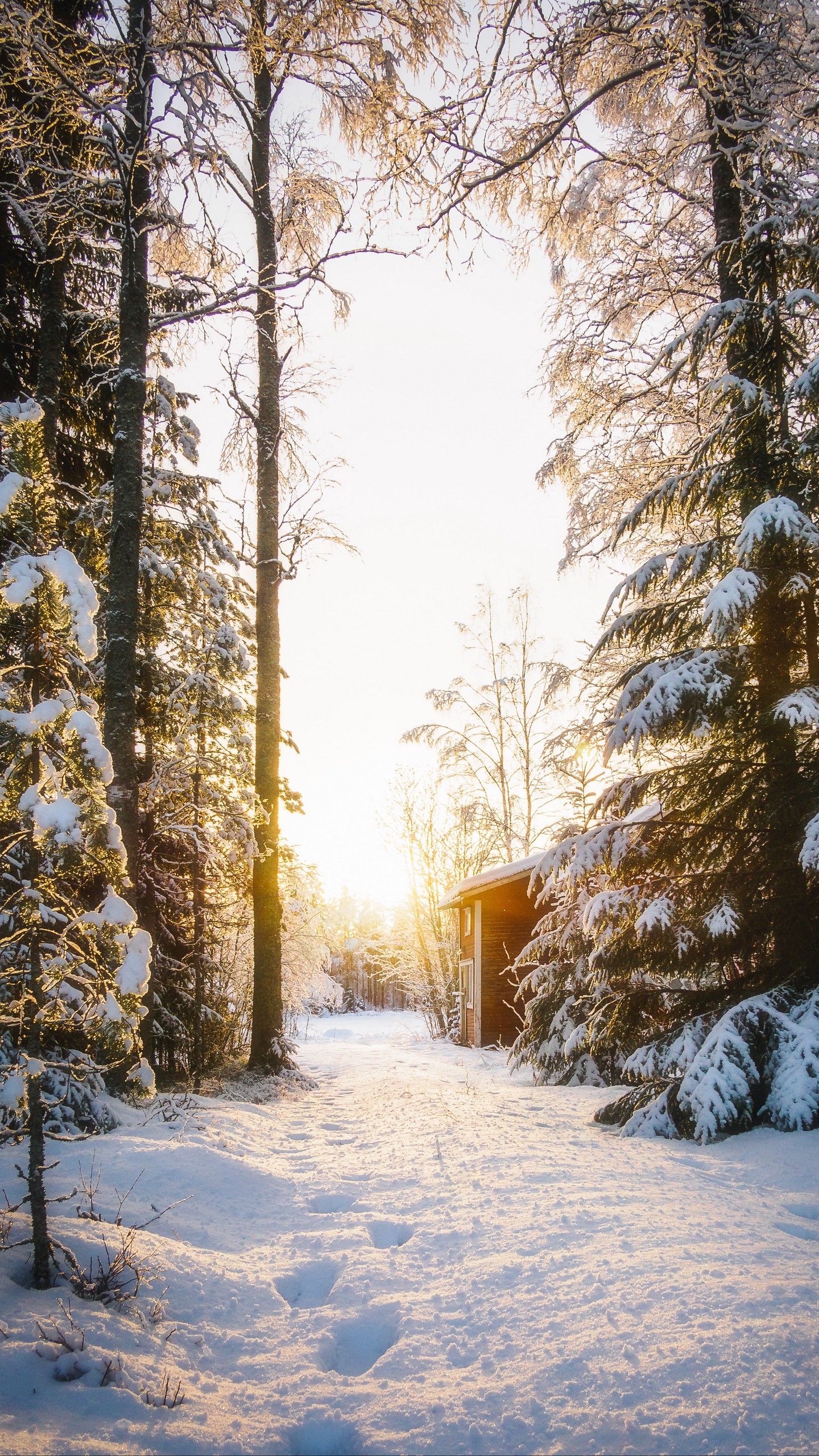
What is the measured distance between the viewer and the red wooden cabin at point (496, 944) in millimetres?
16547

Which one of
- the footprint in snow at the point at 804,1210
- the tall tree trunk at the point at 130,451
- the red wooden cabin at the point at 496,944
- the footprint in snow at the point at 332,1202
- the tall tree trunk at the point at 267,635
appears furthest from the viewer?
the red wooden cabin at the point at 496,944

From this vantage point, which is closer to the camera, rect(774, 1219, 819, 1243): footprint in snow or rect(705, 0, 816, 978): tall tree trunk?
rect(774, 1219, 819, 1243): footprint in snow

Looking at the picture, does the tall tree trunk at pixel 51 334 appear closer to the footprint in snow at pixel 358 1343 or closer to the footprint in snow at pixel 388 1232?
the footprint in snow at pixel 388 1232

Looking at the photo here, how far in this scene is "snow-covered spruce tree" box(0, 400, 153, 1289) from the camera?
2.77 meters

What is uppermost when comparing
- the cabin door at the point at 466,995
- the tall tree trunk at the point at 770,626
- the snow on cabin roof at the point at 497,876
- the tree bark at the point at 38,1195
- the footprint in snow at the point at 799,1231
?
the tall tree trunk at the point at 770,626

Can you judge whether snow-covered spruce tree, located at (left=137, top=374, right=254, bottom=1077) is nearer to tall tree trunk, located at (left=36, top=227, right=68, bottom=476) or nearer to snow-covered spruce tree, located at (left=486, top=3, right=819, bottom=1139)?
tall tree trunk, located at (left=36, top=227, right=68, bottom=476)

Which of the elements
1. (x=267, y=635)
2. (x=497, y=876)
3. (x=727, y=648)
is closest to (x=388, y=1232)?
(x=727, y=648)

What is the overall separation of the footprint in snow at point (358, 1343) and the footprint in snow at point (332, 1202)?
1.53 metres

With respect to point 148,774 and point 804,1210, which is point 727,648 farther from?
point 148,774

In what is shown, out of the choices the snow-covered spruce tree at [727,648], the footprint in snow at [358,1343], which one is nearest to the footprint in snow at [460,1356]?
the footprint in snow at [358,1343]

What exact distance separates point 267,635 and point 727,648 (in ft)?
20.9

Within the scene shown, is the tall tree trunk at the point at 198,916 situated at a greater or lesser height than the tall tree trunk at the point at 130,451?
lesser

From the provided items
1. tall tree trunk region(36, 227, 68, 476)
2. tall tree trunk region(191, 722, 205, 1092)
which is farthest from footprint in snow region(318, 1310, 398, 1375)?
tall tree trunk region(36, 227, 68, 476)

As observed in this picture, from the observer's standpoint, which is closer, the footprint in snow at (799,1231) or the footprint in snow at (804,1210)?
the footprint in snow at (799,1231)
